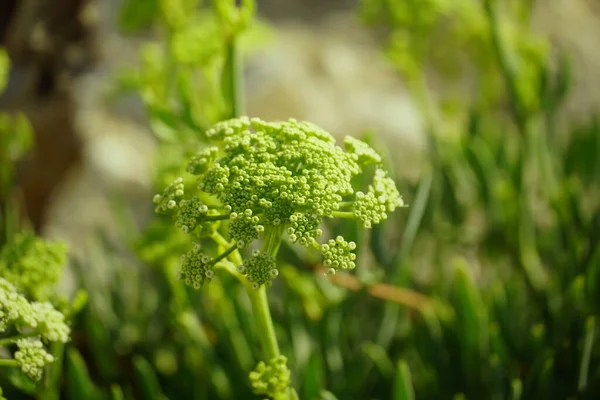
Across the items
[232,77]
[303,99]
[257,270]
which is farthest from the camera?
[303,99]

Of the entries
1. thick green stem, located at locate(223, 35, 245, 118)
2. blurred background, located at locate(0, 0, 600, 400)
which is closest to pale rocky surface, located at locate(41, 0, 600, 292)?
blurred background, located at locate(0, 0, 600, 400)

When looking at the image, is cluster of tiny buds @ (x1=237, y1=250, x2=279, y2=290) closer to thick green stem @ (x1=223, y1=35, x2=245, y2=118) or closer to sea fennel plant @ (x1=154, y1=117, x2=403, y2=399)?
sea fennel plant @ (x1=154, y1=117, x2=403, y2=399)

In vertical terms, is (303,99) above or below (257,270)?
above

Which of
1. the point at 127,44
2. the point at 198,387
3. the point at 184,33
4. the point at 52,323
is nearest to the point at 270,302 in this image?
the point at 198,387

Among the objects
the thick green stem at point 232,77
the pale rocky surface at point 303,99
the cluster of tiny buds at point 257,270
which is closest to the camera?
the cluster of tiny buds at point 257,270

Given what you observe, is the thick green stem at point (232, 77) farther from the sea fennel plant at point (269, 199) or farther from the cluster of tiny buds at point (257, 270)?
the cluster of tiny buds at point (257, 270)

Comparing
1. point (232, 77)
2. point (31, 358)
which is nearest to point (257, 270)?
point (31, 358)

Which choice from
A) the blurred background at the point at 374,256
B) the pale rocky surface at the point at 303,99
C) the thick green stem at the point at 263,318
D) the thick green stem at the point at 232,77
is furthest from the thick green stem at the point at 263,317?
the pale rocky surface at the point at 303,99

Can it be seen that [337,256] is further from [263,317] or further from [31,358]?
[31,358]

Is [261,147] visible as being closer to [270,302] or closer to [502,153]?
[270,302]
